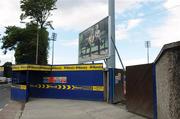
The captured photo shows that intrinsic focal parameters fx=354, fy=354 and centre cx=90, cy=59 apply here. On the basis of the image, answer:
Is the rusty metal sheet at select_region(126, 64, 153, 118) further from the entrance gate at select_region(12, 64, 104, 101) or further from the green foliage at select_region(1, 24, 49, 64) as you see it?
the green foliage at select_region(1, 24, 49, 64)

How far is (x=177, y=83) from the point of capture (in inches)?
431

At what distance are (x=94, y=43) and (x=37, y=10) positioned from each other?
106 ft

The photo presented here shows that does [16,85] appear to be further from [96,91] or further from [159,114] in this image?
[159,114]

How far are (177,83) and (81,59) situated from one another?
22613 millimetres

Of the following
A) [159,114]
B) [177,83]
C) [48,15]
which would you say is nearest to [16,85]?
[159,114]

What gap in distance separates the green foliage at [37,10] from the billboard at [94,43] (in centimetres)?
2763

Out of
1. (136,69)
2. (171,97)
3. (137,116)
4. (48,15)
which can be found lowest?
(137,116)

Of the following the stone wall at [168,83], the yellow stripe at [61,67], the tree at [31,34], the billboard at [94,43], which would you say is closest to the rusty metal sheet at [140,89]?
the stone wall at [168,83]

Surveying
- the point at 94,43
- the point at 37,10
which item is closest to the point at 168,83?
the point at 94,43

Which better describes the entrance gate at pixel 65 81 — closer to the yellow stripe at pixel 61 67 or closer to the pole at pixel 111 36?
the yellow stripe at pixel 61 67

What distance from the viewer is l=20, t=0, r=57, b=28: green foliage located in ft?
197

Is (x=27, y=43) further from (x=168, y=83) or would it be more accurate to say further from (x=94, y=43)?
(x=168, y=83)

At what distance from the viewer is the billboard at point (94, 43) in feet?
89.3

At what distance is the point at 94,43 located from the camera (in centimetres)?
2984
